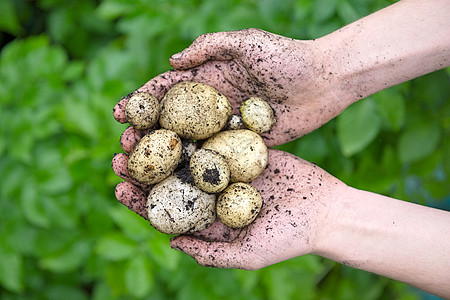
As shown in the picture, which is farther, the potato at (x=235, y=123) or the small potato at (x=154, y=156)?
the potato at (x=235, y=123)

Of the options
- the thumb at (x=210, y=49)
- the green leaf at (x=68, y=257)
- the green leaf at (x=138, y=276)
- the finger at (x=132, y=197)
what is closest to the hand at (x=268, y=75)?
the thumb at (x=210, y=49)

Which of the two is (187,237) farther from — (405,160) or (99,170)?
(405,160)

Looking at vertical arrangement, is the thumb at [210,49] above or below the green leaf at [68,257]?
above

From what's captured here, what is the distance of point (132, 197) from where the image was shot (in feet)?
6.79

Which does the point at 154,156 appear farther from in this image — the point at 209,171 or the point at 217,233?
the point at 217,233

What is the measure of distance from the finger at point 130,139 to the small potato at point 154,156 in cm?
8

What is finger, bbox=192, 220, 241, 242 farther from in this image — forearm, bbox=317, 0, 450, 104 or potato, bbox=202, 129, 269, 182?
forearm, bbox=317, 0, 450, 104

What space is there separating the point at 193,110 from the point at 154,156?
0.29 m

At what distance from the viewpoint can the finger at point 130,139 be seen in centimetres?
212

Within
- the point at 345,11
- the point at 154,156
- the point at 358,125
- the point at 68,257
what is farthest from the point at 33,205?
the point at 345,11

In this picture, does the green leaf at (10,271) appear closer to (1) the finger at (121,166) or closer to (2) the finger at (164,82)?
(1) the finger at (121,166)

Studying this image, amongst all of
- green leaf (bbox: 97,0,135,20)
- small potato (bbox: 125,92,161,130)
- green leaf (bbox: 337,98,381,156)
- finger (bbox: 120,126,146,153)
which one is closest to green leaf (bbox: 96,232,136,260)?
finger (bbox: 120,126,146,153)

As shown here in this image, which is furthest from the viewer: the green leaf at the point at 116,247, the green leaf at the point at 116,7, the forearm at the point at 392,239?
the green leaf at the point at 116,7

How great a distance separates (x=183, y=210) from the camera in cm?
199
